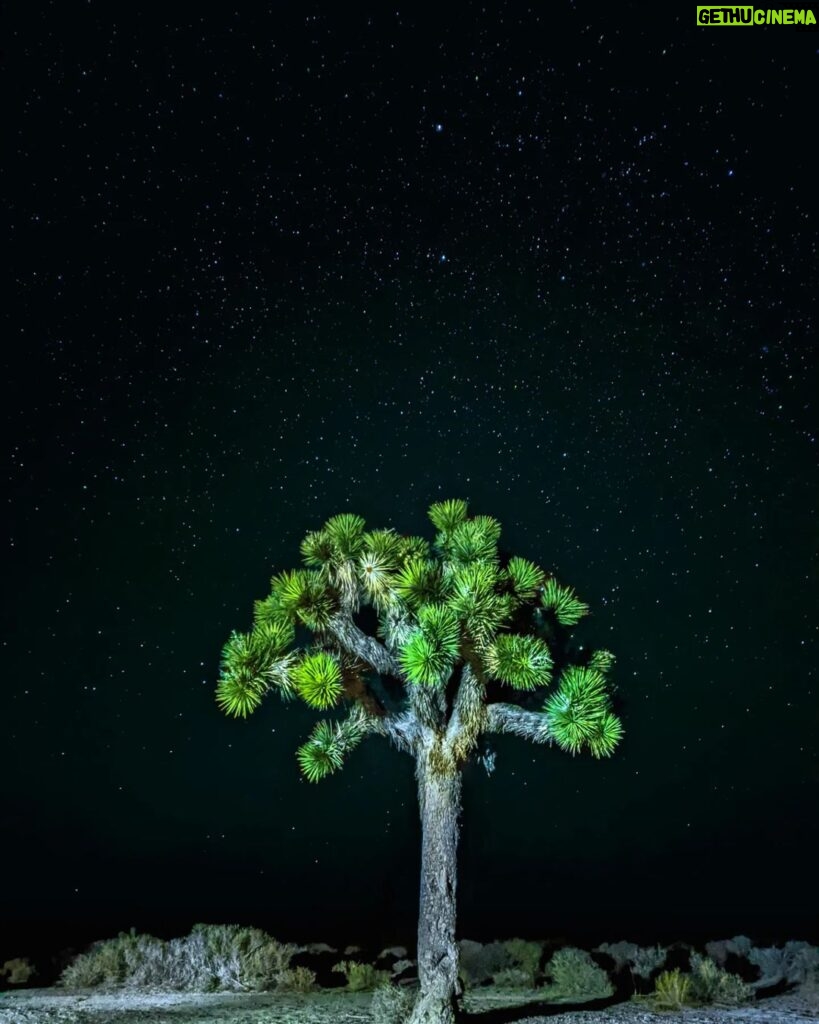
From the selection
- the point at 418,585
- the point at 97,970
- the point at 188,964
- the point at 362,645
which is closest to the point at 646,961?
the point at 188,964

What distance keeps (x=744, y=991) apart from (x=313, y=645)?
304 inches

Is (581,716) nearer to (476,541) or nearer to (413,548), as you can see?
(476,541)

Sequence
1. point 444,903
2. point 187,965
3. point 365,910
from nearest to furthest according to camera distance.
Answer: point 444,903 < point 187,965 < point 365,910

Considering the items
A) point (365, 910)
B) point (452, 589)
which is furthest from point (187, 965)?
point (365, 910)

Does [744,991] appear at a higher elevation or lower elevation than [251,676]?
lower

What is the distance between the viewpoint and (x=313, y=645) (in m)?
12.9

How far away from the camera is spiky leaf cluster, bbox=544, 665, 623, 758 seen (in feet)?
37.6

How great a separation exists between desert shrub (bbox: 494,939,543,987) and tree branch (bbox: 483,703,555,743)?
19.2ft

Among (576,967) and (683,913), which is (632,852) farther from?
(576,967)

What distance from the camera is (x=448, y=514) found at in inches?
536

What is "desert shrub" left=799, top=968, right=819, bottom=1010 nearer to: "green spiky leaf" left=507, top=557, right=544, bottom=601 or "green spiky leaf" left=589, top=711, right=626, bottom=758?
"green spiky leaf" left=589, top=711, right=626, bottom=758

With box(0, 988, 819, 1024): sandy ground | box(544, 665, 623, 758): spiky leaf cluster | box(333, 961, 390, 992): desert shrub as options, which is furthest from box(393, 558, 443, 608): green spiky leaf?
box(333, 961, 390, 992): desert shrub

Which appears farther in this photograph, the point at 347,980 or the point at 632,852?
the point at 632,852

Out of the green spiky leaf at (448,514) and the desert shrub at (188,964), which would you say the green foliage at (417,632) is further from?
the desert shrub at (188,964)
